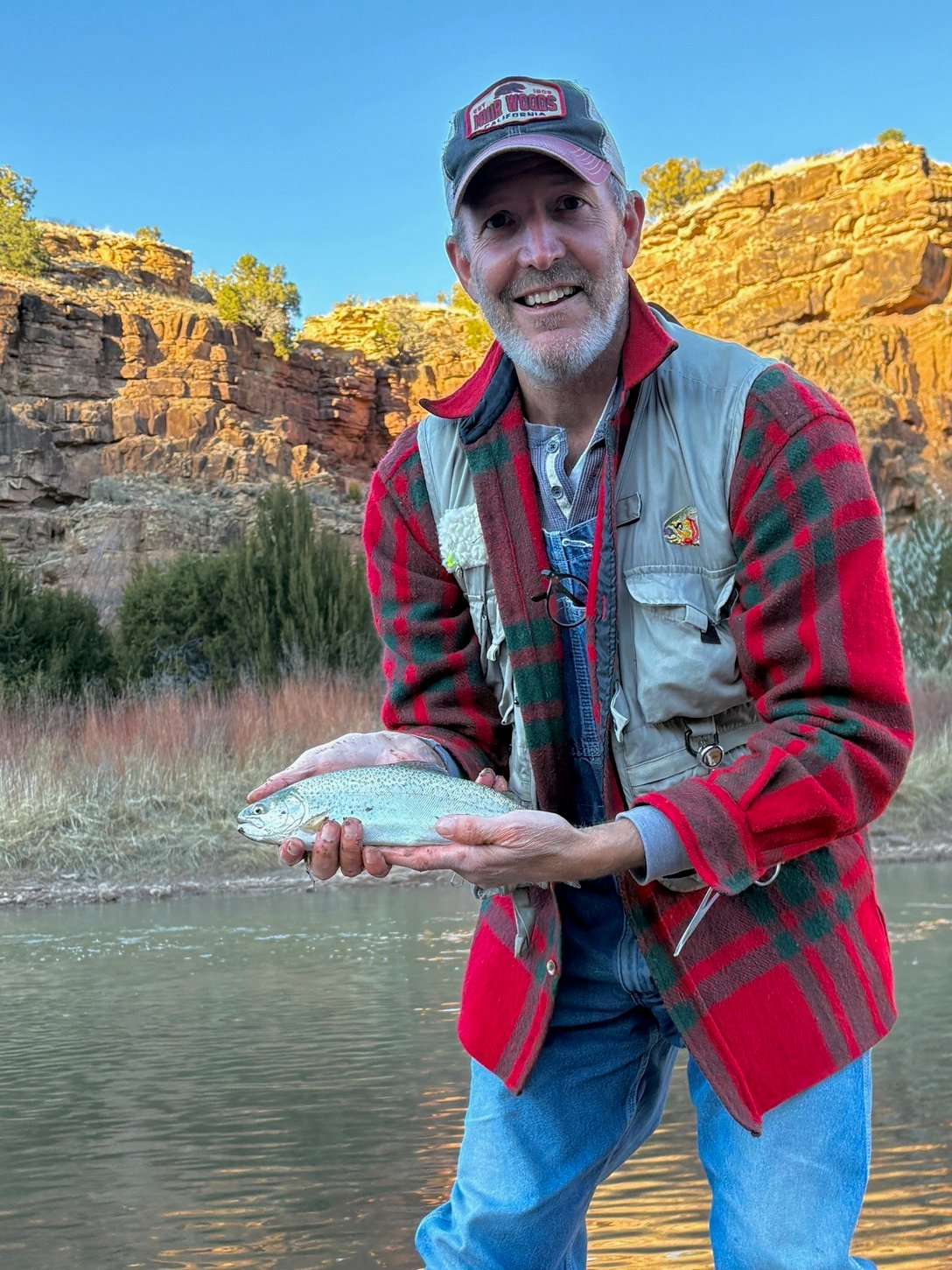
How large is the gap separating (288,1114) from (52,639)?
41.9ft

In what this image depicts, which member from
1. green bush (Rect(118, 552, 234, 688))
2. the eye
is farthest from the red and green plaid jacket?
green bush (Rect(118, 552, 234, 688))

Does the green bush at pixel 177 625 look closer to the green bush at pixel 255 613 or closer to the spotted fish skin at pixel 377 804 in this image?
the green bush at pixel 255 613

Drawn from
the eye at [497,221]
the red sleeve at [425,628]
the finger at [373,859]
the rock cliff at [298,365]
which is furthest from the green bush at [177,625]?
the finger at [373,859]

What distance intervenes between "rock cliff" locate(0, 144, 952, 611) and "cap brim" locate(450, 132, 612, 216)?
2168cm

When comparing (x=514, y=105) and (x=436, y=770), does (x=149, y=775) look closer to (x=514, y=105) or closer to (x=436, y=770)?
(x=436, y=770)

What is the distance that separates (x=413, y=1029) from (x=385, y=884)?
371 centimetres

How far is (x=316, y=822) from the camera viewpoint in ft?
5.81

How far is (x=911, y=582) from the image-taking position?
1747 cm

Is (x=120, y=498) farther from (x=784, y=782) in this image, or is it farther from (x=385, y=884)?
(x=784, y=782)

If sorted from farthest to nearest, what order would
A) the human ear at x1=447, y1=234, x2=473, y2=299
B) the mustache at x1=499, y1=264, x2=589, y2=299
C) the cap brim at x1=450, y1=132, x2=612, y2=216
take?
the human ear at x1=447, y1=234, x2=473, y2=299 → the mustache at x1=499, y1=264, x2=589, y2=299 → the cap brim at x1=450, y1=132, x2=612, y2=216

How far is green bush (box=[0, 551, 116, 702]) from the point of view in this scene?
15.0 metres

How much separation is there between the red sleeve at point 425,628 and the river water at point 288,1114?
80 centimetres

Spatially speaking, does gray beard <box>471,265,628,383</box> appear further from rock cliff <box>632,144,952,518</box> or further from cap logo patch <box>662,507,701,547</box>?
Answer: rock cliff <box>632,144,952,518</box>

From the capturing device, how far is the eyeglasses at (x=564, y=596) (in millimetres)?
1888
